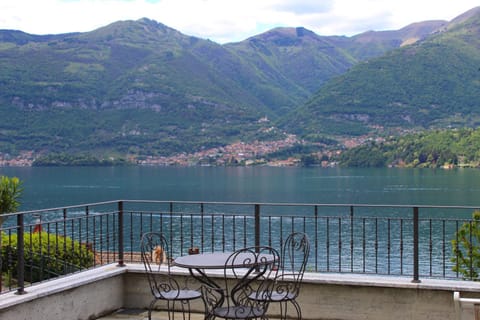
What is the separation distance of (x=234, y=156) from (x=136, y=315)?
169234mm

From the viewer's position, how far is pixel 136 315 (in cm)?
741

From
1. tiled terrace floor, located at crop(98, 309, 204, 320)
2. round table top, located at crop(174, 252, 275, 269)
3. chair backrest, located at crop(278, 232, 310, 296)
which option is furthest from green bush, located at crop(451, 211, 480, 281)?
round table top, located at crop(174, 252, 275, 269)

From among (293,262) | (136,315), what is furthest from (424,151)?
(136,315)

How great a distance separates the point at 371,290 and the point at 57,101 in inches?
7852

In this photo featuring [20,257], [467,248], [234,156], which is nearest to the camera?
[20,257]

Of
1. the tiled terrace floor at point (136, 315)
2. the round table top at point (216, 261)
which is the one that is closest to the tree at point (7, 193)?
the tiled terrace floor at point (136, 315)

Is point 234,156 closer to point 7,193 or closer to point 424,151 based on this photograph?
point 424,151

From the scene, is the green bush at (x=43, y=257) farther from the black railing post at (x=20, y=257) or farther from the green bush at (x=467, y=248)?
the green bush at (x=467, y=248)

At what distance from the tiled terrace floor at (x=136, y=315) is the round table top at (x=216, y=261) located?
4.77 feet

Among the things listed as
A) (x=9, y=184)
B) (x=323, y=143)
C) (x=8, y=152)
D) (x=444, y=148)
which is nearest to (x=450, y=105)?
(x=323, y=143)

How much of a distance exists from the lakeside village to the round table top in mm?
160047

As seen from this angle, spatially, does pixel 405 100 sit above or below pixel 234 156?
above

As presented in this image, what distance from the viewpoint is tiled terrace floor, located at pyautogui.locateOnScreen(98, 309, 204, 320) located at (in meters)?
7.26

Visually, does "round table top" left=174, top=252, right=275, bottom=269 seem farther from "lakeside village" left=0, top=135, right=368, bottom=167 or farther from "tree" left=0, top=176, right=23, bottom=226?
"lakeside village" left=0, top=135, right=368, bottom=167
